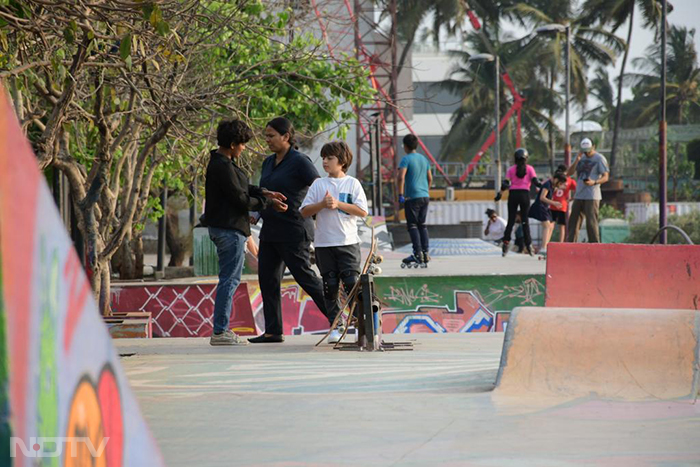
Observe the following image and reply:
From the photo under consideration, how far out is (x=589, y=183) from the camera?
47.7 ft

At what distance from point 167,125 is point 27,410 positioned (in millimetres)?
7178

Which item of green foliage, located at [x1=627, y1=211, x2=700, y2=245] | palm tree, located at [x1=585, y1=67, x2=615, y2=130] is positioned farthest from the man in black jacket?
palm tree, located at [x1=585, y1=67, x2=615, y2=130]

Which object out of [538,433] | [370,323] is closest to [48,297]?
[538,433]

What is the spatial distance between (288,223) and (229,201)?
1.75 ft

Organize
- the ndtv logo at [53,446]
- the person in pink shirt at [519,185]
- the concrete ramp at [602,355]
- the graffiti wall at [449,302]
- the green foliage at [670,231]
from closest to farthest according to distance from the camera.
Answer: the ndtv logo at [53,446]
the concrete ramp at [602,355]
the graffiti wall at [449,302]
the person in pink shirt at [519,185]
the green foliage at [670,231]

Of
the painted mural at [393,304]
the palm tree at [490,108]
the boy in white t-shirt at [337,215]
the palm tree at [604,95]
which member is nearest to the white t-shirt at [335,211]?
the boy in white t-shirt at [337,215]

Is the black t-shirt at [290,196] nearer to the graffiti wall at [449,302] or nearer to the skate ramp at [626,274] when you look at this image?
the skate ramp at [626,274]

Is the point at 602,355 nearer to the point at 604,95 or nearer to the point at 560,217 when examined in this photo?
the point at 560,217

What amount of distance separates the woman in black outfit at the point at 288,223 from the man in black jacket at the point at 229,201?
241 millimetres

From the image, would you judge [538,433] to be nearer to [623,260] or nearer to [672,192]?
[623,260]

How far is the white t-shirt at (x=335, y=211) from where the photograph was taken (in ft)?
23.5

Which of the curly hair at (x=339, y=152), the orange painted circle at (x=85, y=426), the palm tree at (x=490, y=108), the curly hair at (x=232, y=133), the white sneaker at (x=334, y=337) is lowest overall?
the white sneaker at (x=334, y=337)

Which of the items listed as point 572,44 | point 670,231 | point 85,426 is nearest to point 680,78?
point 572,44

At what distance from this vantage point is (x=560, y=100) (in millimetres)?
54312
